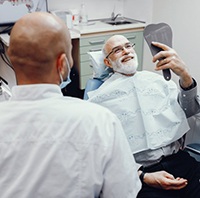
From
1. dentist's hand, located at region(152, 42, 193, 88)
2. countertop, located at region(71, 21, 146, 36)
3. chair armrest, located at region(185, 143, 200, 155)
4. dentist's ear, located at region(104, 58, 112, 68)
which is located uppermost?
dentist's hand, located at region(152, 42, 193, 88)

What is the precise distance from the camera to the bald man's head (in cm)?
82

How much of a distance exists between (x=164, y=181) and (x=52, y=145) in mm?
889

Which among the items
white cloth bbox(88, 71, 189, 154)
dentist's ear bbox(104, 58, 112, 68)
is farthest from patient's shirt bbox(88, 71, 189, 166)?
dentist's ear bbox(104, 58, 112, 68)

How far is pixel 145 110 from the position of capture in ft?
5.92

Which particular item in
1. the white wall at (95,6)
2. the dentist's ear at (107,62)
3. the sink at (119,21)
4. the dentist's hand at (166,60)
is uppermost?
the white wall at (95,6)

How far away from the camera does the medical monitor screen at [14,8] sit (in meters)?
Result: 3.12

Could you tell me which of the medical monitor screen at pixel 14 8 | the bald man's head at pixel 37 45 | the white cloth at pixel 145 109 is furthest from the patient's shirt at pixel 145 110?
the medical monitor screen at pixel 14 8

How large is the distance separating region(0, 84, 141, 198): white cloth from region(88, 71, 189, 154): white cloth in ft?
2.85

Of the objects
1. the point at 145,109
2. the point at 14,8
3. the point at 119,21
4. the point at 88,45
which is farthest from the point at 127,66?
the point at 119,21

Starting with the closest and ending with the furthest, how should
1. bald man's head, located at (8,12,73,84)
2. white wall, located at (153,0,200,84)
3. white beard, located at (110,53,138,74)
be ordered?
bald man's head, located at (8,12,73,84) < white beard, located at (110,53,138,74) < white wall, located at (153,0,200,84)

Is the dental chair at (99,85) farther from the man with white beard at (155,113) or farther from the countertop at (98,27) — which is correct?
the countertop at (98,27)

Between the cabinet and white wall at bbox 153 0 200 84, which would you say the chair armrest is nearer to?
white wall at bbox 153 0 200 84

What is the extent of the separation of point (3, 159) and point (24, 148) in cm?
8

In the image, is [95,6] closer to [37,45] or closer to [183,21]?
[183,21]
